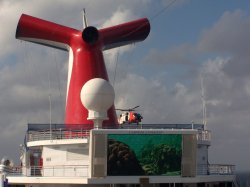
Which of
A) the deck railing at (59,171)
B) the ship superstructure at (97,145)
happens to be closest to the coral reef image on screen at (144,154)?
the ship superstructure at (97,145)

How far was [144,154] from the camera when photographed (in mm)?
44969

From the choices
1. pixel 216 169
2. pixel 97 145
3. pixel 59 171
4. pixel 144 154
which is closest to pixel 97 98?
pixel 97 145

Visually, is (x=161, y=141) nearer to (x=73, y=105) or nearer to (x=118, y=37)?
(x=73, y=105)

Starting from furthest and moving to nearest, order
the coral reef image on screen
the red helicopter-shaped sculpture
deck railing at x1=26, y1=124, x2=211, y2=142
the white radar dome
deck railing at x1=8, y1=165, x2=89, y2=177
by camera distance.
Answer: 1. the red helicopter-shaped sculpture
2. deck railing at x1=26, y1=124, x2=211, y2=142
3. the white radar dome
4. deck railing at x1=8, y1=165, x2=89, y2=177
5. the coral reef image on screen

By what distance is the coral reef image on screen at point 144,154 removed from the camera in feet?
145

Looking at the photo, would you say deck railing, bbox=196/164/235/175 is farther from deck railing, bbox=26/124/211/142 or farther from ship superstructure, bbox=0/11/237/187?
deck railing, bbox=26/124/211/142

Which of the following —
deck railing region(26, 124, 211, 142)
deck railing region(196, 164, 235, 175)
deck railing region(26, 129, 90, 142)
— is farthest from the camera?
deck railing region(196, 164, 235, 175)

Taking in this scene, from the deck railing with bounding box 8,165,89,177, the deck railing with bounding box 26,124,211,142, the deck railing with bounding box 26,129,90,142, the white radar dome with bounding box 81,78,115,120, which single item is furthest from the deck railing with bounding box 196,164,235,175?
the deck railing with bounding box 26,129,90,142

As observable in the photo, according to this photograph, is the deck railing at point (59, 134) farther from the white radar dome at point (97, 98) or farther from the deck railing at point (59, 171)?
the deck railing at point (59, 171)

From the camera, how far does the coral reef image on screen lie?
44.3 meters

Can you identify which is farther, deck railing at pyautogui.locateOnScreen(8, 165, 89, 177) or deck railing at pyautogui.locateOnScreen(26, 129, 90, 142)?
deck railing at pyautogui.locateOnScreen(26, 129, 90, 142)

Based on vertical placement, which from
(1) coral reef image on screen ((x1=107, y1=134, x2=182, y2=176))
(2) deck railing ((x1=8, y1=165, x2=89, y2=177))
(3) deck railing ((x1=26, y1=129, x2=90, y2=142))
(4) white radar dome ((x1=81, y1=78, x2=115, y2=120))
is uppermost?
(4) white radar dome ((x1=81, y1=78, x2=115, y2=120))

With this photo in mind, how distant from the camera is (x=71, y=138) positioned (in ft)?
Result: 156

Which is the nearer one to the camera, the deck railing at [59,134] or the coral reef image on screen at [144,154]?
the coral reef image on screen at [144,154]
